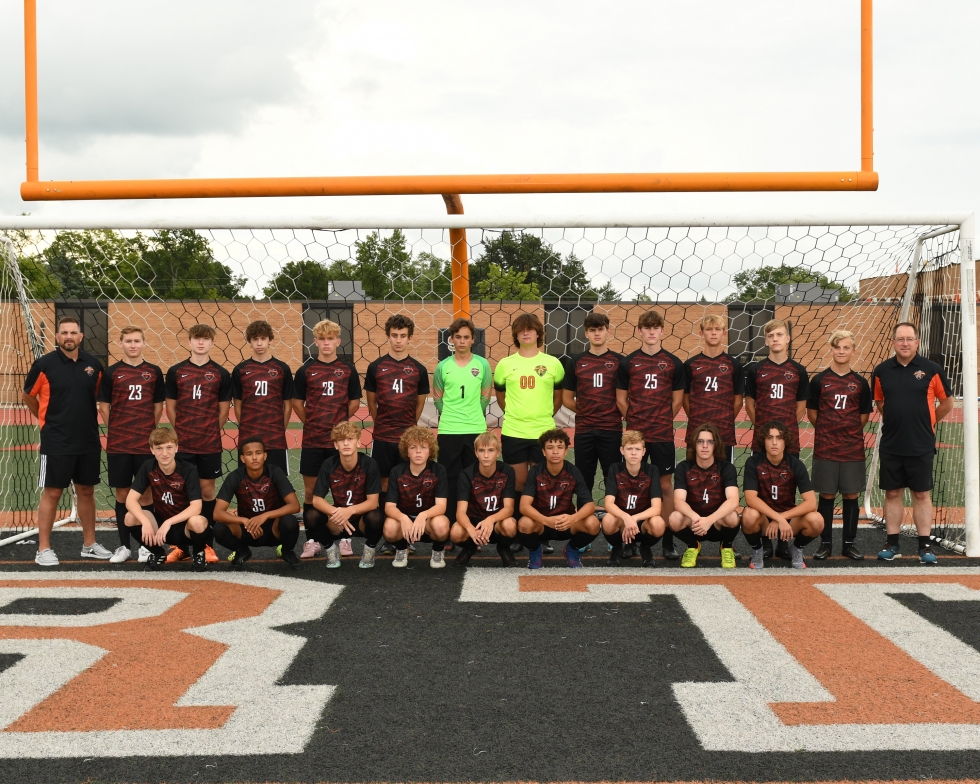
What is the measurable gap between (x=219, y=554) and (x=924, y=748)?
4455 mm

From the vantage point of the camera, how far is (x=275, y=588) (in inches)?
187

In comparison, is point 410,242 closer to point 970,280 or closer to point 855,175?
point 855,175

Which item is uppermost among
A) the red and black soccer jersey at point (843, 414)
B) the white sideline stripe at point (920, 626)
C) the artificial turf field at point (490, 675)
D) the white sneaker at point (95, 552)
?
the red and black soccer jersey at point (843, 414)

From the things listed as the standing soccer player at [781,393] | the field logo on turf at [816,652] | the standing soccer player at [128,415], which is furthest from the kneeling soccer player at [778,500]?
the standing soccer player at [128,415]

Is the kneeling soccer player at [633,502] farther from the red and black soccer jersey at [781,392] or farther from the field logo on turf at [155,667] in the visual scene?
the field logo on turf at [155,667]

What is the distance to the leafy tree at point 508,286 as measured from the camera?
8882 millimetres

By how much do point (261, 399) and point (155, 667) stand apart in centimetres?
228

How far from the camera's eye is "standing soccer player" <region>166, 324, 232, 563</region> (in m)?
5.39

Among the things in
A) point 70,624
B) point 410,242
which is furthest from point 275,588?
point 410,242

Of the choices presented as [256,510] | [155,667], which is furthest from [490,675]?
[256,510]

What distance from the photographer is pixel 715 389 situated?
5.45 meters

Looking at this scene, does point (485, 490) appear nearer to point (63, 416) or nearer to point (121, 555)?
point (121, 555)

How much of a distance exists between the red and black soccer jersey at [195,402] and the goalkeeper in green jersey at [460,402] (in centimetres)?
147

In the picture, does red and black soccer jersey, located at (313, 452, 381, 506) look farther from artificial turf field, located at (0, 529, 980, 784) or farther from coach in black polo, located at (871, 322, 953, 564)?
coach in black polo, located at (871, 322, 953, 564)
